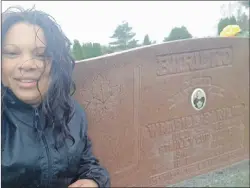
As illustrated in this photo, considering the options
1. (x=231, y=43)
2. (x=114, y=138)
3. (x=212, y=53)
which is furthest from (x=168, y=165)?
(x=231, y=43)

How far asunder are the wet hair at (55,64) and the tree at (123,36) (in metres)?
1.29

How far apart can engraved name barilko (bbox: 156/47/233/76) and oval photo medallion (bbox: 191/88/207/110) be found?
167 millimetres

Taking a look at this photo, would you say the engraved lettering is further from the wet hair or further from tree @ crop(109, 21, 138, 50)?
the wet hair

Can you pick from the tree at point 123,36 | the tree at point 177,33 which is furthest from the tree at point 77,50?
the tree at point 177,33

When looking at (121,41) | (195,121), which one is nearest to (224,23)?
(195,121)

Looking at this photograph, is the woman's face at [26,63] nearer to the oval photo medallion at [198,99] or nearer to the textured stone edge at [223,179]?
the oval photo medallion at [198,99]

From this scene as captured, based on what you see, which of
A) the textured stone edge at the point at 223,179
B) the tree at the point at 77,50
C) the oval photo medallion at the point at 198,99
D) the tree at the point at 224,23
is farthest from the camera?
the tree at the point at 224,23

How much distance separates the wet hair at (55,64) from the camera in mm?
1223

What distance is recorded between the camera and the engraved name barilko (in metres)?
2.53

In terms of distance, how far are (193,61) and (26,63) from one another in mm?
1695

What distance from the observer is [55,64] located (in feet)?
4.16

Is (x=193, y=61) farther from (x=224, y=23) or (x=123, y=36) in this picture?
(x=224, y=23)

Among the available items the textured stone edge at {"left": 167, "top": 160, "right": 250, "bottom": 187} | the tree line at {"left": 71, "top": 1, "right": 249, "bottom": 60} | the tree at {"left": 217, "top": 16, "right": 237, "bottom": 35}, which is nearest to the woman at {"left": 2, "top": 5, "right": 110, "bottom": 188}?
the tree line at {"left": 71, "top": 1, "right": 249, "bottom": 60}

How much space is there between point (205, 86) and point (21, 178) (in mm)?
1834
